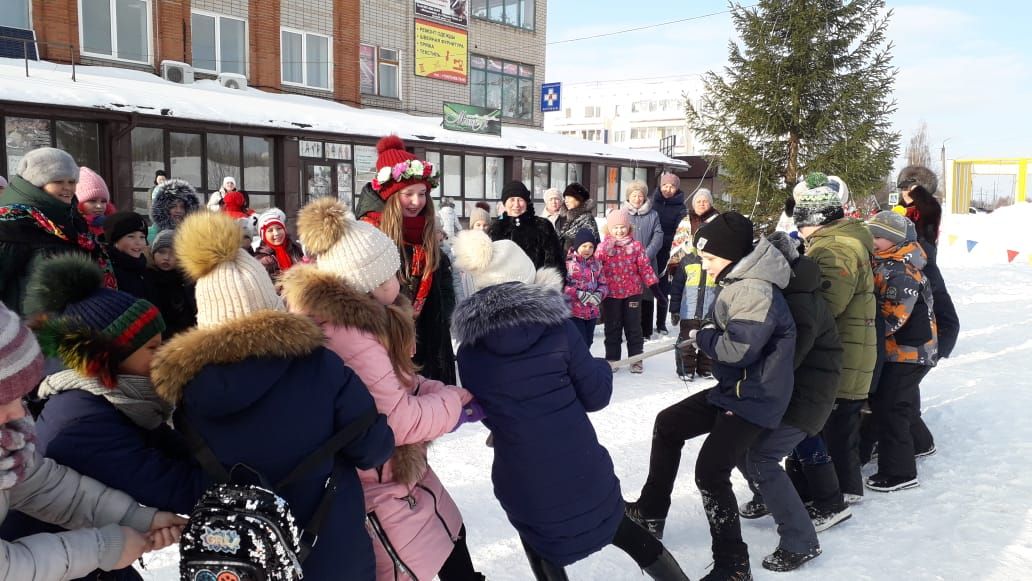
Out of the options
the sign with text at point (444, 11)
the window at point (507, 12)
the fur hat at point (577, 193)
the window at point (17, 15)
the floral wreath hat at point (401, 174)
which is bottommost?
the floral wreath hat at point (401, 174)

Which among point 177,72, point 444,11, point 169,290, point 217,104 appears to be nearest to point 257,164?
point 217,104

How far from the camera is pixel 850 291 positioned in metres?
3.60

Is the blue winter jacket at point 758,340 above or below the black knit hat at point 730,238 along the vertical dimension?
below

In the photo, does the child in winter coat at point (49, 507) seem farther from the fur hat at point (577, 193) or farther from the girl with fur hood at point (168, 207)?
the fur hat at point (577, 193)

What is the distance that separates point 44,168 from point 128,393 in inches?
94.0

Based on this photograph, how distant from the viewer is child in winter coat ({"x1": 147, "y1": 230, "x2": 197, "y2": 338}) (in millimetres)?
4268

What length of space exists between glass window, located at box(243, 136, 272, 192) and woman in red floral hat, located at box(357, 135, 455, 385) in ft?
45.2

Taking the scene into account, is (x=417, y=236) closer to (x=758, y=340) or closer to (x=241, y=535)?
(x=758, y=340)

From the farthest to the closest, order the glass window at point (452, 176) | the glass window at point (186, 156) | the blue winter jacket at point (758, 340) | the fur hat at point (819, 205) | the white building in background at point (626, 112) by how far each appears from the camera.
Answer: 1. the white building in background at point (626, 112)
2. the glass window at point (452, 176)
3. the glass window at point (186, 156)
4. the fur hat at point (819, 205)
5. the blue winter jacket at point (758, 340)

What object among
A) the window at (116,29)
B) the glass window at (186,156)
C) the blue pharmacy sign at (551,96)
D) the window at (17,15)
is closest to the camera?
the window at (17,15)

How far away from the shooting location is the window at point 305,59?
1934 centimetres

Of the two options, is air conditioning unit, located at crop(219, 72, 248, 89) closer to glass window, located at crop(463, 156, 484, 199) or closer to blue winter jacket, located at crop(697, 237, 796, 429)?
glass window, located at crop(463, 156, 484, 199)

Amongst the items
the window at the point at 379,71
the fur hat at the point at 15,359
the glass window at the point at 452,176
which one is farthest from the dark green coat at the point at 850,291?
the window at the point at 379,71

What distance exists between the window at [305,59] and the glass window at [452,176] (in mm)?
4345
